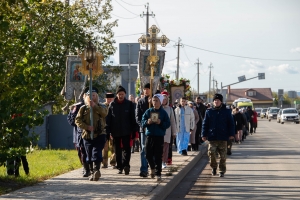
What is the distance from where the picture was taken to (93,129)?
13.9 m

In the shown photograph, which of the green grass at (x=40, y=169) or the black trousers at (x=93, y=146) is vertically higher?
the black trousers at (x=93, y=146)

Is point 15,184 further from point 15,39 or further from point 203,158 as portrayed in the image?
point 203,158

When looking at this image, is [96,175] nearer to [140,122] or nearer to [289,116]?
[140,122]

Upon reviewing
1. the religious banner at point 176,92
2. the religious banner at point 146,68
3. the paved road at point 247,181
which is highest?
the religious banner at point 146,68

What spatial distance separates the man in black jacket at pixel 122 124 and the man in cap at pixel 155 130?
782 millimetres

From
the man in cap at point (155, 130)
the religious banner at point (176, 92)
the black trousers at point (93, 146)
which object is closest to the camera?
the black trousers at point (93, 146)

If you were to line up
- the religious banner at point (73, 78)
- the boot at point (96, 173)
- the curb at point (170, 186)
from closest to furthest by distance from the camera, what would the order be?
the curb at point (170, 186) → the boot at point (96, 173) → the religious banner at point (73, 78)

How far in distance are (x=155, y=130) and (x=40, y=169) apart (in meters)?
5.01

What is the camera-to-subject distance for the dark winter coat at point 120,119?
49.2 ft

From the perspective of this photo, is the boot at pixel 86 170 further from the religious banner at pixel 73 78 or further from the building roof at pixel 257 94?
the building roof at pixel 257 94

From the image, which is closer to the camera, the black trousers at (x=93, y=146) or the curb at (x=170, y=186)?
the curb at (x=170, y=186)

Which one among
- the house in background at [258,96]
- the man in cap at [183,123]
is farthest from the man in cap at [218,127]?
the house in background at [258,96]

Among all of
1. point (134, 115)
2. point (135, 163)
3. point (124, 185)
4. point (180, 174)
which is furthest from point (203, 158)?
point (124, 185)

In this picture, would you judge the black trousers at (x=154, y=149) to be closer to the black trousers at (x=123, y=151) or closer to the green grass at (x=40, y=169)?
the black trousers at (x=123, y=151)
